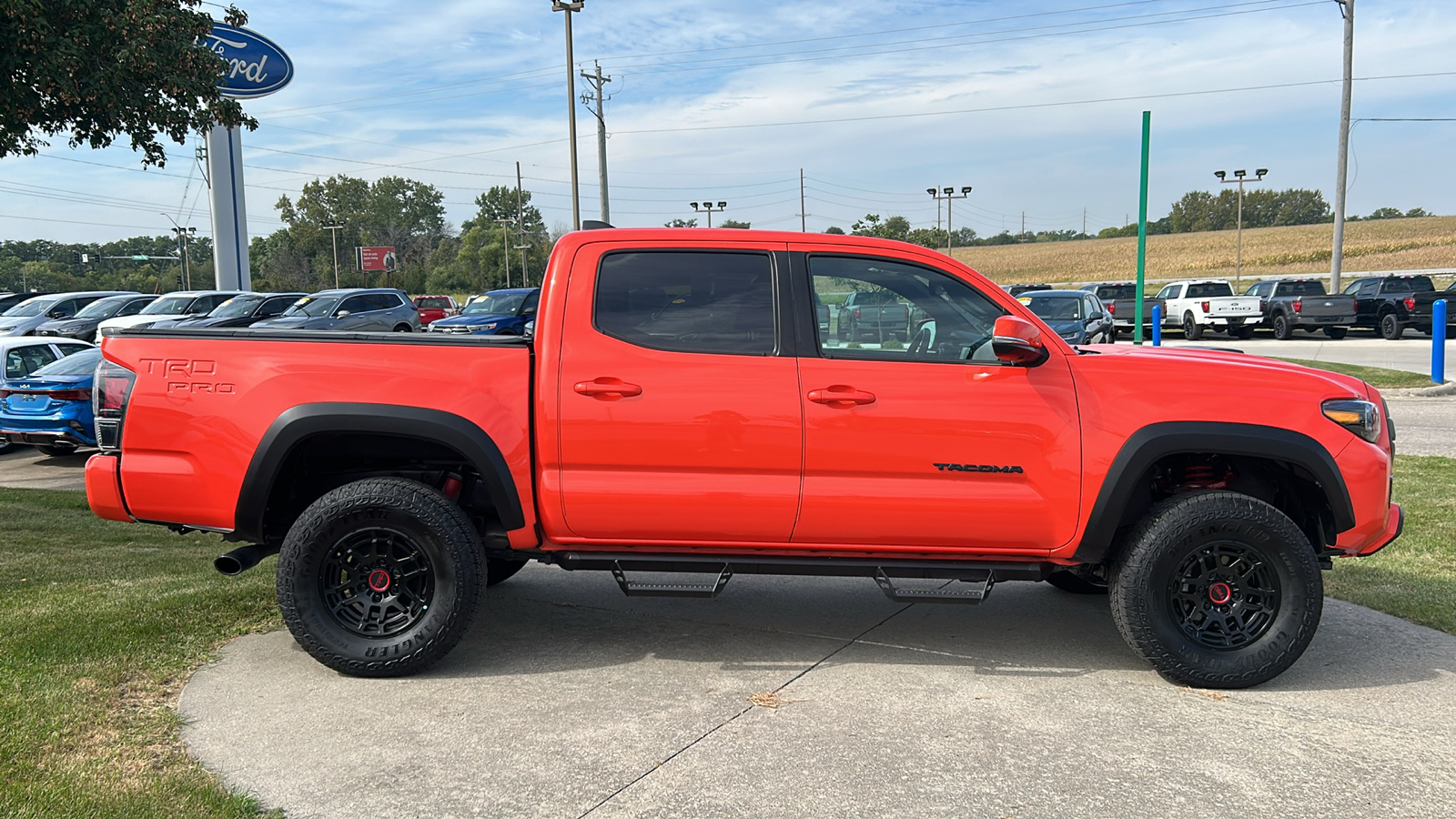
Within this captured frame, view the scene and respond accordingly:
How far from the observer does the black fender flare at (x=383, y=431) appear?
452 cm

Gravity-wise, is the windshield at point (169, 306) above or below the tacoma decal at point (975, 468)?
A: above

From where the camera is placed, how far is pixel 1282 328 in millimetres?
30156

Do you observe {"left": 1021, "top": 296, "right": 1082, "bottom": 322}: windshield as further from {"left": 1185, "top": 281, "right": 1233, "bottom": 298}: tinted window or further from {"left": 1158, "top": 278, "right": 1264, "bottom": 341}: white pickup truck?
{"left": 1185, "top": 281, "right": 1233, "bottom": 298}: tinted window

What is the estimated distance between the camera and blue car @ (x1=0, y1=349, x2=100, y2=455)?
40.2ft

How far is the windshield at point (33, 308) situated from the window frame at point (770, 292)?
90.9ft

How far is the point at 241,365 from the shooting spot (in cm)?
460

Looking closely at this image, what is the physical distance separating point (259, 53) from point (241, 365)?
2994 cm

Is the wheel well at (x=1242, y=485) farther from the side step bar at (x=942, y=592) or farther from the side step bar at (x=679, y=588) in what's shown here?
the side step bar at (x=679, y=588)

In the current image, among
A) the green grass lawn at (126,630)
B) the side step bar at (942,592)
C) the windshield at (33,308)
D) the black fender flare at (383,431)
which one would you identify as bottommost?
the green grass lawn at (126,630)

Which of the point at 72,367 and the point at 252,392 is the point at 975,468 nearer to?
the point at 252,392

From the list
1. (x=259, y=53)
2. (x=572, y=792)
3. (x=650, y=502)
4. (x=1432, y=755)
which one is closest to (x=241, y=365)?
(x=650, y=502)

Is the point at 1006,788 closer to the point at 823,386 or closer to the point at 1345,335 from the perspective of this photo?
the point at 823,386

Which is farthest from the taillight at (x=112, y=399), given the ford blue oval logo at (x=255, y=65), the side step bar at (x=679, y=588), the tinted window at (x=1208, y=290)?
the tinted window at (x=1208, y=290)

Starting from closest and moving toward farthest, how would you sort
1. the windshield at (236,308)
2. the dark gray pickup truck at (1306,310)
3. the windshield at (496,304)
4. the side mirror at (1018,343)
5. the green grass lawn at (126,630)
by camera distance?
the green grass lawn at (126,630), the side mirror at (1018,343), the windshield at (236,308), the windshield at (496,304), the dark gray pickup truck at (1306,310)
